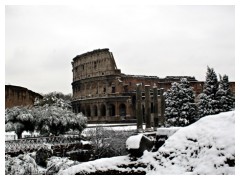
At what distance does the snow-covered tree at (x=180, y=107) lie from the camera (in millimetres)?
28109

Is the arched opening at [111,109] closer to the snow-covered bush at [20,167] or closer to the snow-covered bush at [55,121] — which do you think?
the snow-covered bush at [55,121]

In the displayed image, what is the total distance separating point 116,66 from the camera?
164 ft

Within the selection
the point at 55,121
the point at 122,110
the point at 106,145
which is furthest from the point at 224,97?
the point at 122,110

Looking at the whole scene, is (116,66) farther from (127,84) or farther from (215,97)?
(215,97)

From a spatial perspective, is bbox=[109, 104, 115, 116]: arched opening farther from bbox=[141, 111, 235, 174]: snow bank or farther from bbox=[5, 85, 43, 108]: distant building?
bbox=[141, 111, 235, 174]: snow bank

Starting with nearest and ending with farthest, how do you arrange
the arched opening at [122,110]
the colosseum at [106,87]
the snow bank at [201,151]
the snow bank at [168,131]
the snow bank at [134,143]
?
the snow bank at [201,151] → the snow bank at [134,143] → the snow bank at [168,131] → the colosseum at [106,87] → the arched opening at [122,110]

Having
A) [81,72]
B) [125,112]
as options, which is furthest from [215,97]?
[81,72]

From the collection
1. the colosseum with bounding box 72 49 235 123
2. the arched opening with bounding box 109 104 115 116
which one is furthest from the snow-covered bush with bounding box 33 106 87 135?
the arched opening with bounding box 109 104 115 116

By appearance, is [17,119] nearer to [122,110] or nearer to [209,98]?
[209,98]

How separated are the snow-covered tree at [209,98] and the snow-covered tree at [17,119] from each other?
56.2 feet

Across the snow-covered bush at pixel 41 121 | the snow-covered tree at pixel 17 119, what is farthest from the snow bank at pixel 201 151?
the snow-covered bush at pixel 41 121

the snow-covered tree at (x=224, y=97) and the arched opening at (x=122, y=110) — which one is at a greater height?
the snow-covered tree at (x=224, y=97)

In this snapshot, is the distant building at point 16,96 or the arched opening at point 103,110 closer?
the distant building at point 16,96

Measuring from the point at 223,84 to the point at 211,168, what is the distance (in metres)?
25.2
